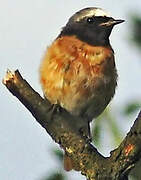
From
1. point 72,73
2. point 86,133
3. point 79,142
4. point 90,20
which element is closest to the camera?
point 79,142

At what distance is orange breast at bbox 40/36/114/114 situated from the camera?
5023 mm

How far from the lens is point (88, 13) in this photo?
5625 millimetres

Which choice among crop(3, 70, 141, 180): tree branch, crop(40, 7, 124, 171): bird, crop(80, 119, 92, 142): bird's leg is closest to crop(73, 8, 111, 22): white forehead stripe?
crop(40, 7, 124, 171): bird

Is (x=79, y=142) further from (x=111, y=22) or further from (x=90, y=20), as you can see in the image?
(x=90, y=20)

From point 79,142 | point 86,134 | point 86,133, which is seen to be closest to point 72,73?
point 86,133

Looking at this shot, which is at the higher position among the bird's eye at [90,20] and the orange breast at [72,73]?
the bird's eye at [90,20]

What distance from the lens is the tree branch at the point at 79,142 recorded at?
9.52 ft

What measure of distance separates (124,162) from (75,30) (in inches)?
117

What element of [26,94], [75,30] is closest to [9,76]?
[26,94]

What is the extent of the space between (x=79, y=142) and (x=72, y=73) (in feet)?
5.52

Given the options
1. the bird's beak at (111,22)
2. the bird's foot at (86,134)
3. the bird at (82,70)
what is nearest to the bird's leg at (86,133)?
the bird's foot at (86,134)

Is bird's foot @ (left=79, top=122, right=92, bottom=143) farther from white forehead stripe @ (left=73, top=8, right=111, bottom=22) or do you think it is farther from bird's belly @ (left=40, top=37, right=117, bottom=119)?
white forehead stripe @ (left=73, top=8, right=111, bottom=22)

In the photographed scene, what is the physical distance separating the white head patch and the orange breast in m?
0.42

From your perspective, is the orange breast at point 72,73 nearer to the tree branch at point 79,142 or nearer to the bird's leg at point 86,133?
the bird's leg at point 86,133
